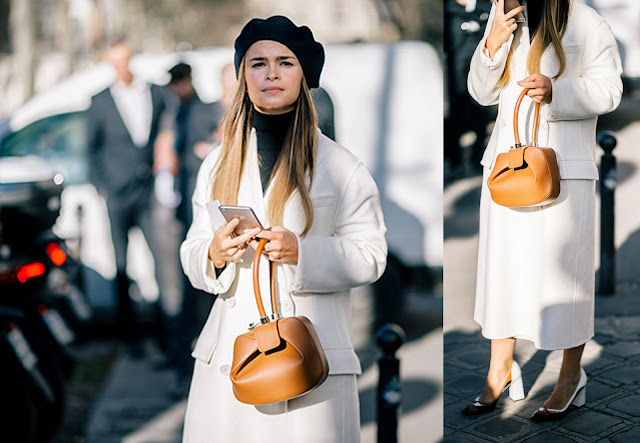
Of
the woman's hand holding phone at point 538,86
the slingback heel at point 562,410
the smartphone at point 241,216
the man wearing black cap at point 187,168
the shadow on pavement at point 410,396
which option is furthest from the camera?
the man wearing black cap at point 187,168

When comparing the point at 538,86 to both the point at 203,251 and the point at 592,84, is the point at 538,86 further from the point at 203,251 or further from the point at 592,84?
the point at 203,251

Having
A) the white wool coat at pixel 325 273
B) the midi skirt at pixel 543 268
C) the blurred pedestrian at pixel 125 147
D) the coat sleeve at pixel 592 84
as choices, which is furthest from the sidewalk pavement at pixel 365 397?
the coat sleeve at pixel 592 84

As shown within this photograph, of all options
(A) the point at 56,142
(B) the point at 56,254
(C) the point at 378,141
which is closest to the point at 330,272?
(B) the point at 56,254

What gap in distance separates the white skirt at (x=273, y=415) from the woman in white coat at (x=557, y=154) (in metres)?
0.44

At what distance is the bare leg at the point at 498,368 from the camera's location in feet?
6.16

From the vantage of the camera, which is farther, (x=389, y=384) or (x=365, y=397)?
(x=365, y=397)

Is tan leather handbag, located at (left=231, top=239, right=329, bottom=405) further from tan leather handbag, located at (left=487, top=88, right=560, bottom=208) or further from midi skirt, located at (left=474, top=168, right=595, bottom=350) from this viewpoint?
tan leather handbag, located at (left=487, top=88, right=560, bottom=208)

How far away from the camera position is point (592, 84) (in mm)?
1691

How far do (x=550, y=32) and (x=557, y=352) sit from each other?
75 cm

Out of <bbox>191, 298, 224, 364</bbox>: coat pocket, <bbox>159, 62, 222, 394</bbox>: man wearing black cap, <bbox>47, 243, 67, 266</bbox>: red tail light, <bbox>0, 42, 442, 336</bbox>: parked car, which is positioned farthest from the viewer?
<bbox>0, 42, 442, 336</bbox>: parked car

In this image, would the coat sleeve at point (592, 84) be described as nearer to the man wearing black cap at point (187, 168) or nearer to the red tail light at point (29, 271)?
the man wearing black cap at point (187, 168)

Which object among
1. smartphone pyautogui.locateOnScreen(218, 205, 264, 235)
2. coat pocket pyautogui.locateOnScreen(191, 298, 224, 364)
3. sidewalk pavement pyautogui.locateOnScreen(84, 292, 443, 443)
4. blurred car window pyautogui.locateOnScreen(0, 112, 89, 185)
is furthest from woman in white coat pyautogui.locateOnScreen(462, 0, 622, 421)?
blurred car window pyautogui.locateOnScreen(0, 112, 89, 185)

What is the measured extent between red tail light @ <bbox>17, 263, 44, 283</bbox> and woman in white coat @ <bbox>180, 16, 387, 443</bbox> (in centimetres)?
166

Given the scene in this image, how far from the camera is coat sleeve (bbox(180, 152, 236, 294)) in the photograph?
6.40ft
